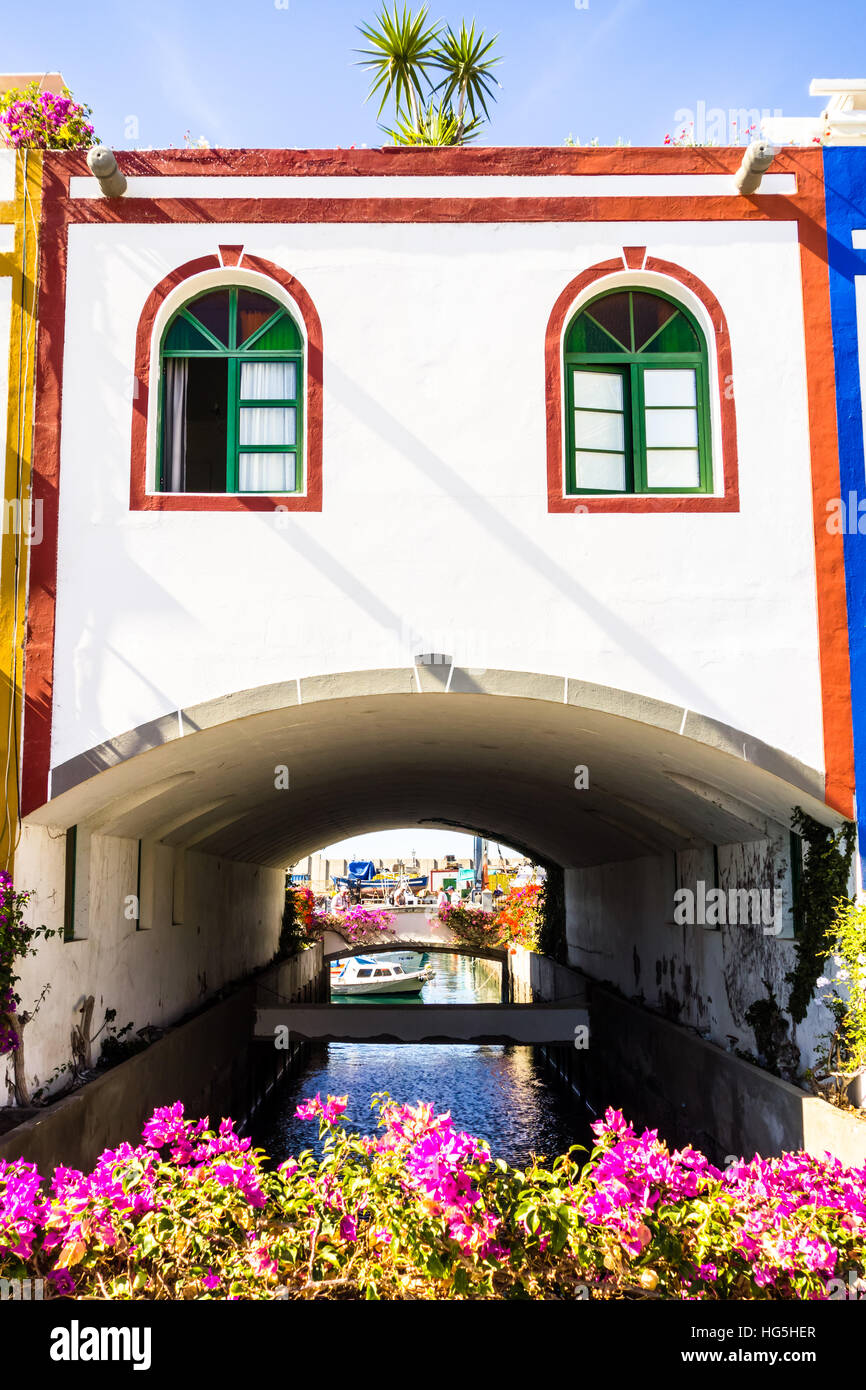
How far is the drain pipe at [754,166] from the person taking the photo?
26.4 ft

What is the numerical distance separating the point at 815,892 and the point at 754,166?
5.26 metres

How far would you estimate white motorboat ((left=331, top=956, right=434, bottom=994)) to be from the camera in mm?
33594

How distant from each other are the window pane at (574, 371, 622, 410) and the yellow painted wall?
4.01 metres

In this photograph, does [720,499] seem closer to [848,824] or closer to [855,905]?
[848,824]

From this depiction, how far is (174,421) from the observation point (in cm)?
841

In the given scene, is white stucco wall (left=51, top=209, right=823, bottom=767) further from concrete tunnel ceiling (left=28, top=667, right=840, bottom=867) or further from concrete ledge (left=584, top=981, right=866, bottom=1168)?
concrete ledge (left=584, top=981, right=866, bottom=1168)

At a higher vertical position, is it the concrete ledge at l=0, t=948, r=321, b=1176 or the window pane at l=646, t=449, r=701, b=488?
the window pane at l=646, t=449, r=701, b=488

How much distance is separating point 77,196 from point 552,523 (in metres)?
4.29

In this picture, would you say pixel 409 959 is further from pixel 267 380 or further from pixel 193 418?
pixel 267 380

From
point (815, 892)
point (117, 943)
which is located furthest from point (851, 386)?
point (117, 943)

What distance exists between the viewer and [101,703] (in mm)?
7816

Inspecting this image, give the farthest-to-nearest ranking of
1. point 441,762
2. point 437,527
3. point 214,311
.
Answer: point 441,762 → point 214,311 → point 437,527

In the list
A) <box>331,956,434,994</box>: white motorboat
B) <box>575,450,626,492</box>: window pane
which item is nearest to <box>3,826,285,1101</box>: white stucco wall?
<box>575,450,626,492</box>: window pane

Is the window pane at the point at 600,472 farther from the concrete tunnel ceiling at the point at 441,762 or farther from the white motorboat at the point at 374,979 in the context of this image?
the white motorboat at the point at 374,979
